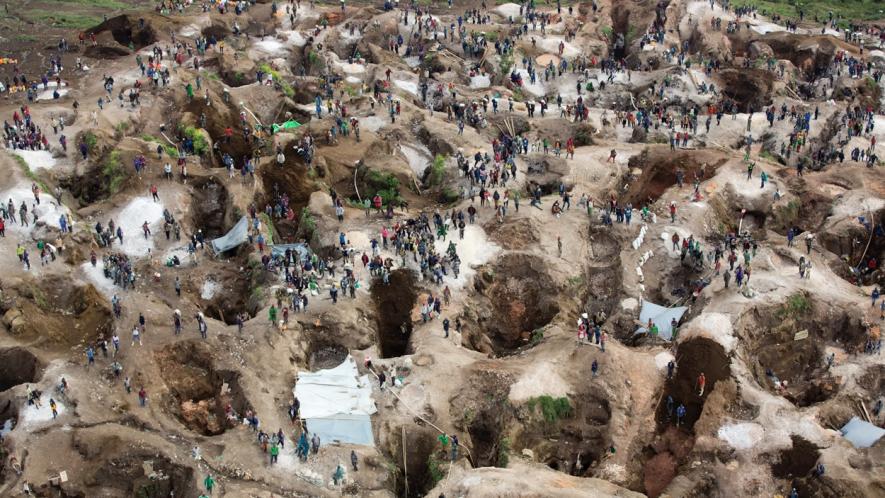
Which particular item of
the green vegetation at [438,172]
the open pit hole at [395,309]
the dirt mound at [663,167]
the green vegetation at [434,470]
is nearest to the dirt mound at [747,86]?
the dirt mound at [663,167]

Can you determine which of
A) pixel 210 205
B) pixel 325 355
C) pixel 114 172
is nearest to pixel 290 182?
pixel 210 205

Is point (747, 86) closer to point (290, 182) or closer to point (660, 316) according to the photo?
point (660, 316)

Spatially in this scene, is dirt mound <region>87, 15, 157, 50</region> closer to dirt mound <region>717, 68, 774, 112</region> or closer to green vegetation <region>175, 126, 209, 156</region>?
green vegetation <region>175, 126, 209, 156</region>

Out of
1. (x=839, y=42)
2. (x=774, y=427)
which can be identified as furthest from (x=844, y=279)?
(x=839, y=42)

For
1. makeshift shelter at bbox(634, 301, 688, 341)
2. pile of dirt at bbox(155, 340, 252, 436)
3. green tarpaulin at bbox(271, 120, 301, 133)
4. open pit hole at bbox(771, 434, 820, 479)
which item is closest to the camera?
open pit hole at bbox(771, 434, 820, 479)

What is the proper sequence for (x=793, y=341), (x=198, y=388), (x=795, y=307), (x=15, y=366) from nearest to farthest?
(x=15, y=366), (x=198, y=388), (x=793, y=341), (x=795, y=307)

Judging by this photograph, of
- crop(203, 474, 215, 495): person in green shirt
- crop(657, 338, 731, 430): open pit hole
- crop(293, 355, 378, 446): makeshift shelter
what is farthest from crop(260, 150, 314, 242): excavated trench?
crop(657, 338, 731, 430): open pit hole
